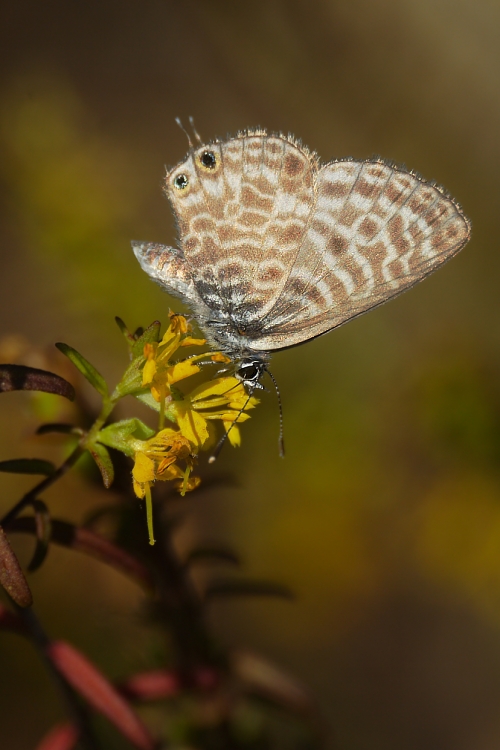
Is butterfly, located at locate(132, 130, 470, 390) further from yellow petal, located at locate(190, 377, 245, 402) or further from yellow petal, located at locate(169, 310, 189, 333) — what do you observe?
A: yellow petal, located at locate(169, 310, 189, 333)

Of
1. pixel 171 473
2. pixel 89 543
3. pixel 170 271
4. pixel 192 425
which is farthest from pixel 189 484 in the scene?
pixel 170 271

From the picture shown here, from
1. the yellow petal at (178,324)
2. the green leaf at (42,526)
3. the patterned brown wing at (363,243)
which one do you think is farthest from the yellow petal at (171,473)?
the patterned brown wing at (363,243)

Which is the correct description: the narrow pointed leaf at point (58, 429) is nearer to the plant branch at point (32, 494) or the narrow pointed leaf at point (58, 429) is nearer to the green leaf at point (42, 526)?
the plant branch at point (32, 494)

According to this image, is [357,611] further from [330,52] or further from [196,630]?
[330,52]

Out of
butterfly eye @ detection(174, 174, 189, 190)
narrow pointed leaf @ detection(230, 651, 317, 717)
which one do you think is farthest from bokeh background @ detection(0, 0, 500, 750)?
butterfly eye @ detection(174, 174, 189, 190)

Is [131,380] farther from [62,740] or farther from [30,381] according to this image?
[62,740]

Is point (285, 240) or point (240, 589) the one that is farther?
point (285, 240)
